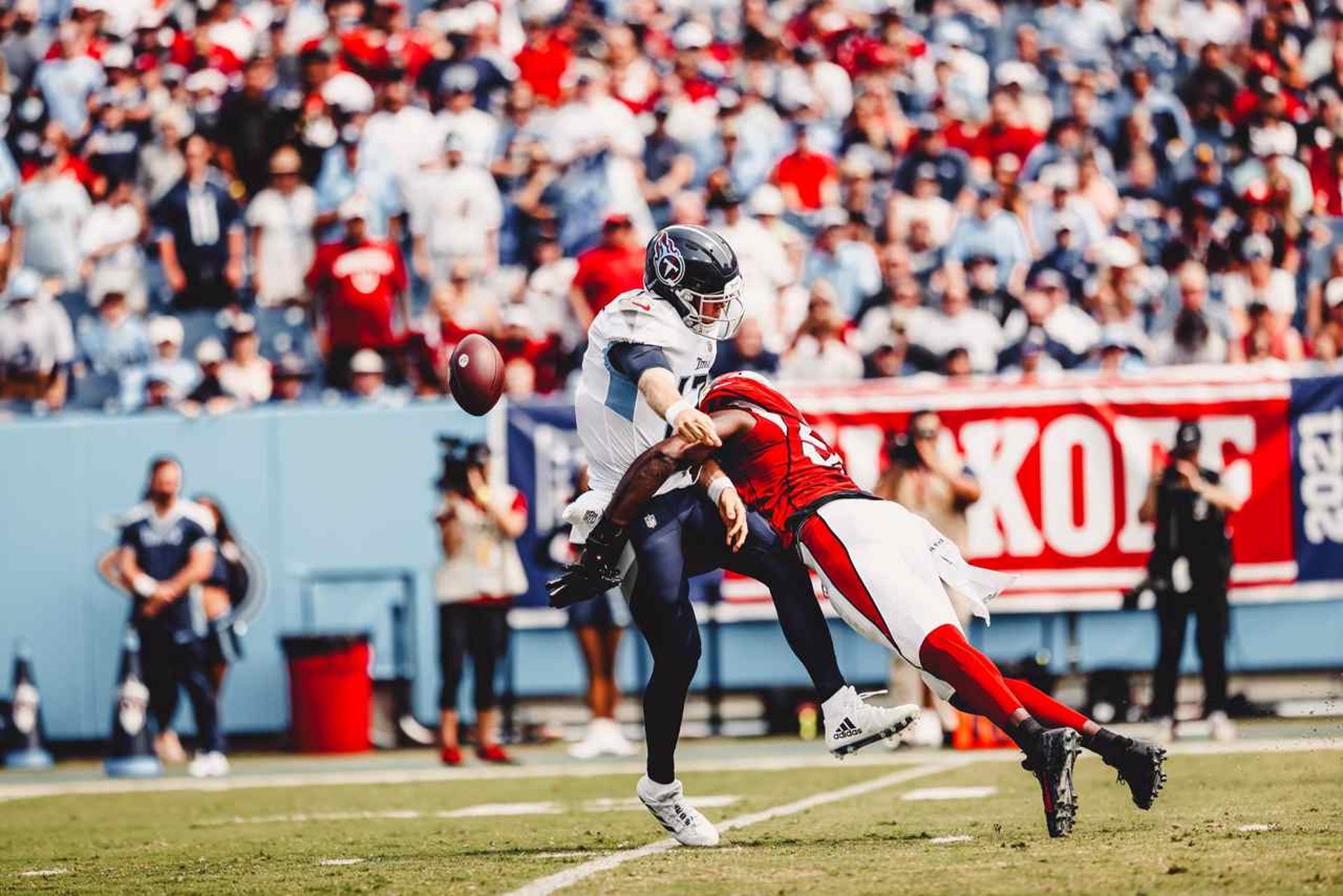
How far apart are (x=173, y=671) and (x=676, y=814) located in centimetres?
651

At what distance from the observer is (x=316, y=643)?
13.2 metres

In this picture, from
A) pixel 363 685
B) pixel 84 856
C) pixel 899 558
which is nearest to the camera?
pixel 899 558

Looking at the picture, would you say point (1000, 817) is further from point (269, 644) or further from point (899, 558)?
point (269, 644)

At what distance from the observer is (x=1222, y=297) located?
573 inches

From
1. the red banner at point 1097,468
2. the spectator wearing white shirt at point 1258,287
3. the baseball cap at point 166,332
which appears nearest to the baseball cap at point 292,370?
the baseball cap at point 166,332

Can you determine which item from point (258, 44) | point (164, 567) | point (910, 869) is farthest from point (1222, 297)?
point (910, 869)

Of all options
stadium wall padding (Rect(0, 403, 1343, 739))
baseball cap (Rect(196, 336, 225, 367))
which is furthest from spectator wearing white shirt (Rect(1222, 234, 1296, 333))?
baseball cap (Rect(196, 336, 225, 367))

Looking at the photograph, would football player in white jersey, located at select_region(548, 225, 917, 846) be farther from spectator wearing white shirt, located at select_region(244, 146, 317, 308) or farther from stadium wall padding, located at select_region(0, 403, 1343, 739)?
spectator wearing white shirt, located at select_region(244, 146, 317, 308)

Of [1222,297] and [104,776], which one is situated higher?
[1222,297]

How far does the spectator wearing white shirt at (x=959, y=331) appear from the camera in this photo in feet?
45.6

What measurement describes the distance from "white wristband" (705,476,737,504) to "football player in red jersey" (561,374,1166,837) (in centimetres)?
1

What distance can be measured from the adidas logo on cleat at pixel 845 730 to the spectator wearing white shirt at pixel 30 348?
363 inches

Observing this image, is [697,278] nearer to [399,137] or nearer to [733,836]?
[733,836]

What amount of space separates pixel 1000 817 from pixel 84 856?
3193 mm
